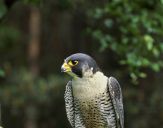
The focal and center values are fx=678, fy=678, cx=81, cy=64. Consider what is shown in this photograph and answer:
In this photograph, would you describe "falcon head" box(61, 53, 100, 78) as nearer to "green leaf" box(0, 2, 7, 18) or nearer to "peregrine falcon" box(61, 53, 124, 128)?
"peregrine falcon" box(61, 53, 124, 128)

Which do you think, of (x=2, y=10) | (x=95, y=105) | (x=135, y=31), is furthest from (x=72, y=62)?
(x=135, y=31)

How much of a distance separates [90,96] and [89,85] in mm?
109

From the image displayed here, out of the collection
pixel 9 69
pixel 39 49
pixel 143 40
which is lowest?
pixel 143 40

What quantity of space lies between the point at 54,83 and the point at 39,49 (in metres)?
3.54

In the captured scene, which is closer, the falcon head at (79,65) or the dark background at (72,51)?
the falcon head at (79,65)

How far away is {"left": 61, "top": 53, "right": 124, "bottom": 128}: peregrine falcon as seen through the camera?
6.02 meters

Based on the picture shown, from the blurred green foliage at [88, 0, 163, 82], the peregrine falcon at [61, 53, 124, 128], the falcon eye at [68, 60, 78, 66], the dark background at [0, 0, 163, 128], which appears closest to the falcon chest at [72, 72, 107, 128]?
the peregrine falcon at [61, 53, 124, 128]

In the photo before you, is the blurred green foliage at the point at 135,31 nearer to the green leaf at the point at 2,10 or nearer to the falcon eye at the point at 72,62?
the green leaf at the point at 2,10

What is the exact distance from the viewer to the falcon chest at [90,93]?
20.0 ft

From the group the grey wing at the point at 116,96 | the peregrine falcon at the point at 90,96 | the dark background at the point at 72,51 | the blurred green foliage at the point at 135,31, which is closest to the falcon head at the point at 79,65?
the peregrine falcon at the point at 90,96

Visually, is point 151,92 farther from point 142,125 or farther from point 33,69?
point 33,69

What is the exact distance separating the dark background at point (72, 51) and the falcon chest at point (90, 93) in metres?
1.22

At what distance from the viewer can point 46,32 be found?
55.9ft

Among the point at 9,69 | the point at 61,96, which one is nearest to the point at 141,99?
the point at 61,96
